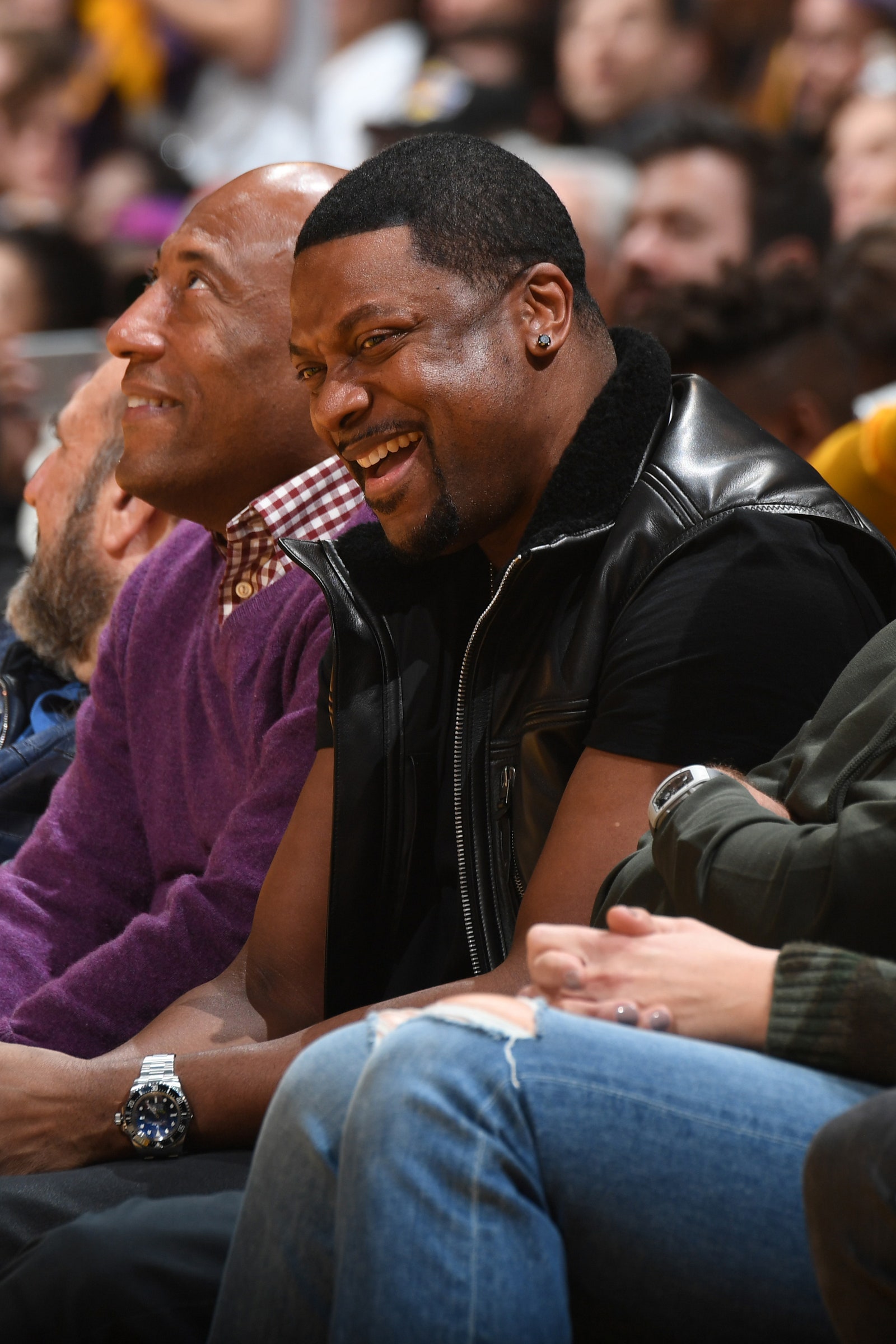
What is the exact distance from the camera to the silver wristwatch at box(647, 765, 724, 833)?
4.86 feet

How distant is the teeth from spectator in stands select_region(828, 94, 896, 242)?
3.53 metres

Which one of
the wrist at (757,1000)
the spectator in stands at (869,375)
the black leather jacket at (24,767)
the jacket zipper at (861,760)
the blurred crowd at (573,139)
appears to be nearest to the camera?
the wrist at (757,1000)

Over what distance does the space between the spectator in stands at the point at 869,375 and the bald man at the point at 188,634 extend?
42.0 inches

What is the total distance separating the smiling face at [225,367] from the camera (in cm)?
238

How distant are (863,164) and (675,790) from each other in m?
4.17

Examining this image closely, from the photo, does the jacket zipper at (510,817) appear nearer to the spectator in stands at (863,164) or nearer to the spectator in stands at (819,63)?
the spectator in stands at (863,164)

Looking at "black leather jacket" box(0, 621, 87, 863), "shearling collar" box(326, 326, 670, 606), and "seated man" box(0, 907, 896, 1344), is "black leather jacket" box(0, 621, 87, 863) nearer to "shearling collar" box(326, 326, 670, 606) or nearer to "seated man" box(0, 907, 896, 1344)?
"shearling collar" box(326, 326, 670, 606)

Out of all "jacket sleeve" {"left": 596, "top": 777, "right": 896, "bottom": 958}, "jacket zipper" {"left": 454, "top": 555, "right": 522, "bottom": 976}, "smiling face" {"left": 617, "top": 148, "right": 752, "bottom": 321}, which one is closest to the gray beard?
"jacket zipper" {"left": 454, "top": 555, "right": 522, "bottom": 976}

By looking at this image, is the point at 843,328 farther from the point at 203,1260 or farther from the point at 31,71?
the point at 31,71

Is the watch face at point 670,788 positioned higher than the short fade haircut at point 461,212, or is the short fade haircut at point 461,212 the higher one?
the short fade haircut at point 461,212

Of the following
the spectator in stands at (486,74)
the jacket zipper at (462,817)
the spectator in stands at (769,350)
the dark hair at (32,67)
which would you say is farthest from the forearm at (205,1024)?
the dark hair at (32,67)

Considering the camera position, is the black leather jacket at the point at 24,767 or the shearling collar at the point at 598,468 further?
the black leather jacket at the point at 24,767

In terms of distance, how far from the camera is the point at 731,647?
170cm

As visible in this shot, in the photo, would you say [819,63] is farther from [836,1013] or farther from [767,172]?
[836,1013]
